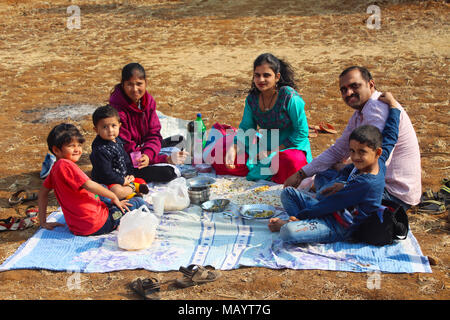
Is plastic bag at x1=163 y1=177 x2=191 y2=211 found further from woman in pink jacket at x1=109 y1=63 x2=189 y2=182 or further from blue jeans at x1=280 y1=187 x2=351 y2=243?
blue jeans at x1=280 y1=187 x2=351 y2=243

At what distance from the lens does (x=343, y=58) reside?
953 centimetres

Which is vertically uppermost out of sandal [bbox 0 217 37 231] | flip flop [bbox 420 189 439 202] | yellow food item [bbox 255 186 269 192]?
flip flop [bbox 420 189 439 202]

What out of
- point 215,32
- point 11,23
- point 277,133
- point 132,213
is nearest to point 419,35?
point 215,32

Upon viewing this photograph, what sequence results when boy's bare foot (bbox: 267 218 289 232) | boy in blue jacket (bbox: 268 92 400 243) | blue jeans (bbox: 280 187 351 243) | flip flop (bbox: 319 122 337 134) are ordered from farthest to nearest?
flip flop (bbox: 319 122 337 134) → boy's bare foot (bbox: 267 218 289 232) → blue jeans (bbox: 280 187 351 243) → boy in blue jacket (bbox: 268 92 400 243)

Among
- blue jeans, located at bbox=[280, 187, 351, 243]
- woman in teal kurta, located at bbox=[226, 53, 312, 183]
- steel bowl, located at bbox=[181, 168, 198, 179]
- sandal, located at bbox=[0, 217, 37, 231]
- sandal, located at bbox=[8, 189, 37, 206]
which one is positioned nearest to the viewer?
blue jeans, located at bbox=[280, 187, 351, 243]

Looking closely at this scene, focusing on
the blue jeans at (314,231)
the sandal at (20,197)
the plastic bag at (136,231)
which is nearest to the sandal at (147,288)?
the plastic bag at (136,231)

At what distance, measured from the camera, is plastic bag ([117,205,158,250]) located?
3.74 m

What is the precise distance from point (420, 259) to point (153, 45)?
898 cm

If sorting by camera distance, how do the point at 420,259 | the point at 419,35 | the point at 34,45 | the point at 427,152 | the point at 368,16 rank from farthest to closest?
the point at 368,16 → the point at 34,45 → the point at 419,35 → the point at 427,152 → the point at 420,259

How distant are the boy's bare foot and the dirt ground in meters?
0.51

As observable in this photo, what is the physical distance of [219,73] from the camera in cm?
902

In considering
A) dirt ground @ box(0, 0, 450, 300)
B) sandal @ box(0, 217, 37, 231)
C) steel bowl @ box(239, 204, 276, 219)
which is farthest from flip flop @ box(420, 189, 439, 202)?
sandal @ box(0, 217, 37, 231)

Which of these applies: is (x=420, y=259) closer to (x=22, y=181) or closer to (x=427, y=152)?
(x=427, y=152)

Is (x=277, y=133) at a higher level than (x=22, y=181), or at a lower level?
higher
